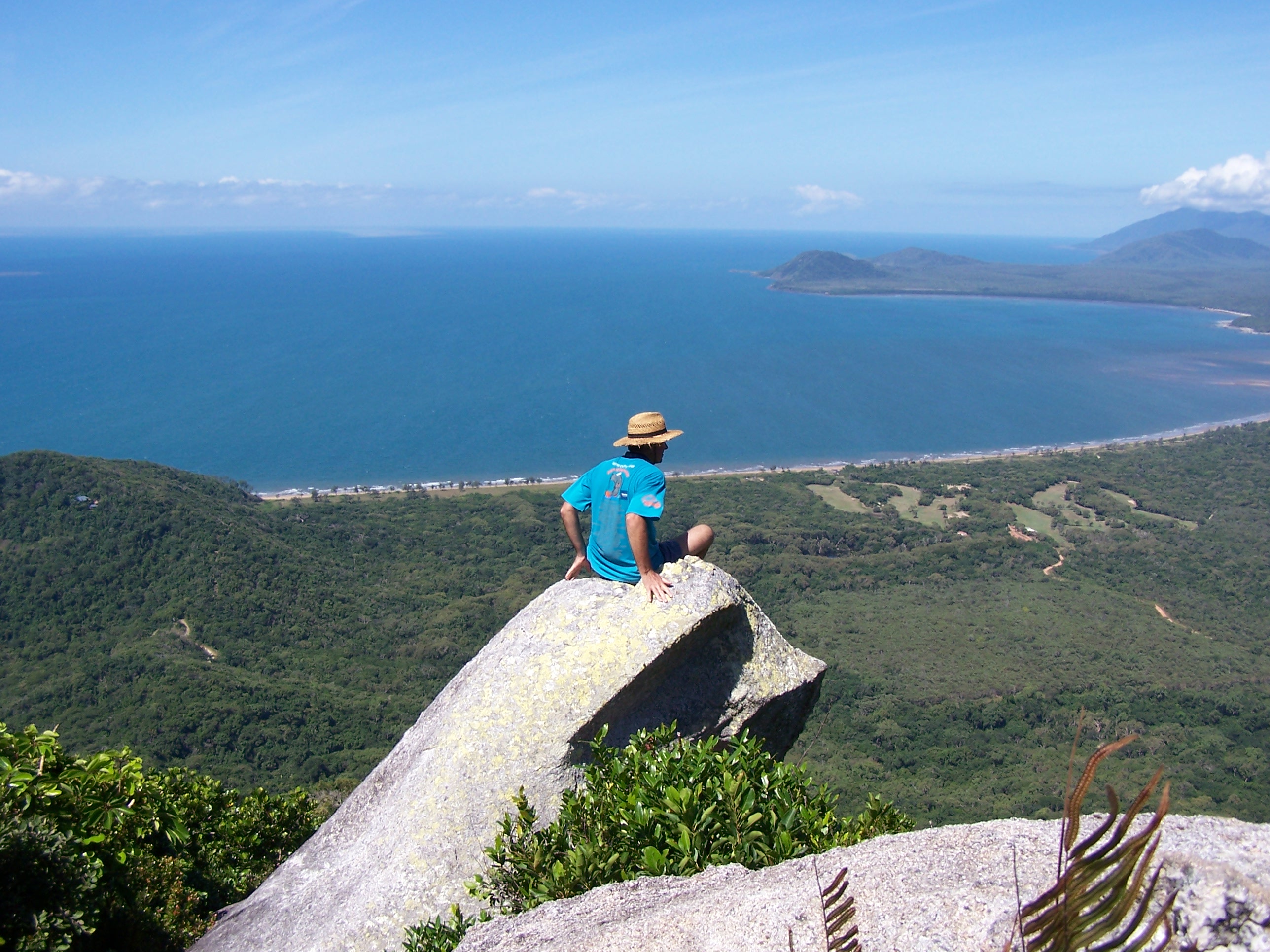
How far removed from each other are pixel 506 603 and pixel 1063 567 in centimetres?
4012

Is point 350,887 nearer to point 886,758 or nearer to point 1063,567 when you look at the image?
point 886,758

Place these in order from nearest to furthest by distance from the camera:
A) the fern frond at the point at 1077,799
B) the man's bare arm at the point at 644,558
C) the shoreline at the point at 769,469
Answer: the fern frond at the point at 1077,799 < the man's bare arm at the point at 644,558 < the shoreline at the point at 769,469

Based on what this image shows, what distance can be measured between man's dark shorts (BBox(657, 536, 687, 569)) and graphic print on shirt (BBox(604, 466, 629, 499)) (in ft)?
2.71

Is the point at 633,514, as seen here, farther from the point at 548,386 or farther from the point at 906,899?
the point at 548,386

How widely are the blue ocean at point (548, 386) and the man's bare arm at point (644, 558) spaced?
77.3m

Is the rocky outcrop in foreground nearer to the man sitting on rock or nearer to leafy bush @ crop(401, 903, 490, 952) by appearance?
leafy bush @ crop(401, 903, 490, 952)

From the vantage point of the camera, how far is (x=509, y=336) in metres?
155

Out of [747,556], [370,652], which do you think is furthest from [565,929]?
[747,556]

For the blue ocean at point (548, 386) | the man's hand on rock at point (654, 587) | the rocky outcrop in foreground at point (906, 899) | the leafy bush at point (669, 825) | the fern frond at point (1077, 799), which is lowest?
the blue ocean at point (548, 386)

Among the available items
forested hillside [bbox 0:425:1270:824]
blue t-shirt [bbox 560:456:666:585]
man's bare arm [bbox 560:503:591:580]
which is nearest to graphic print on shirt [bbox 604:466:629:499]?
blue t-shirt [bbox 560:456:666:585]

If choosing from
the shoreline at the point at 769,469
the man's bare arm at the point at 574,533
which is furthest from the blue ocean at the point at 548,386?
the man's bare arm at the point at 574,533

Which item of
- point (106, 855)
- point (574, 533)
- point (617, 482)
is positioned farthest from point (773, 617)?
point (106, 855)

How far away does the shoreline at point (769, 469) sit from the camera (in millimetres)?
74875

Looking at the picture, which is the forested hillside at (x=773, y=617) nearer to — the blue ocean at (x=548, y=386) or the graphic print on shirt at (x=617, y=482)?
the graphic print on shirt at (x=617, y=482)
